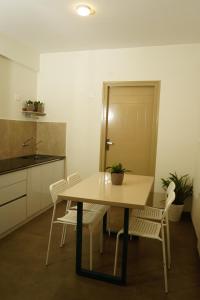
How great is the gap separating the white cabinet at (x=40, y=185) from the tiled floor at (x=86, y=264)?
41cm

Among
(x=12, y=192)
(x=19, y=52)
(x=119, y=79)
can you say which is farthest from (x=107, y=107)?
(x=12, y=192)

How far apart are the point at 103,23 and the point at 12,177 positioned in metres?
2.14

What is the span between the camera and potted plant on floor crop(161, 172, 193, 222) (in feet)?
11.5

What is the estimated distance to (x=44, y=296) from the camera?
1897 millimetres

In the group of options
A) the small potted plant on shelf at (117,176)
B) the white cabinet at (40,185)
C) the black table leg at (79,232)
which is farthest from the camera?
the white cabinet at (40,185)

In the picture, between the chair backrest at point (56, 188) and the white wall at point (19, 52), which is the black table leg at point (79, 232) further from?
the white wall at point (19, 52)

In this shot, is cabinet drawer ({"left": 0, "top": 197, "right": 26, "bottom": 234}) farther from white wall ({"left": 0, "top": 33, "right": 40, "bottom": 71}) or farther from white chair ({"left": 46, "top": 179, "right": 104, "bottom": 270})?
white wall ({"left": 0, "top": 33, "right": 40, "bottom": 71})

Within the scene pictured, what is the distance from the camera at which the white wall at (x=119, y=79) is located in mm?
3650

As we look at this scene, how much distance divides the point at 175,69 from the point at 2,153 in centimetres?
287

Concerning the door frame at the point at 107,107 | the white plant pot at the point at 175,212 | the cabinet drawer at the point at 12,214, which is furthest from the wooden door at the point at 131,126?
the cabinet drawer at the point at 12,214

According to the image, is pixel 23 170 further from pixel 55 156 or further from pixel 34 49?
pixel 34 49

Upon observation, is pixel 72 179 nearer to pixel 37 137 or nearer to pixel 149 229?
pixel 149 229

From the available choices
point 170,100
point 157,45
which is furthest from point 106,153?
point 157,45

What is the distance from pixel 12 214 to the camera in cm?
292
